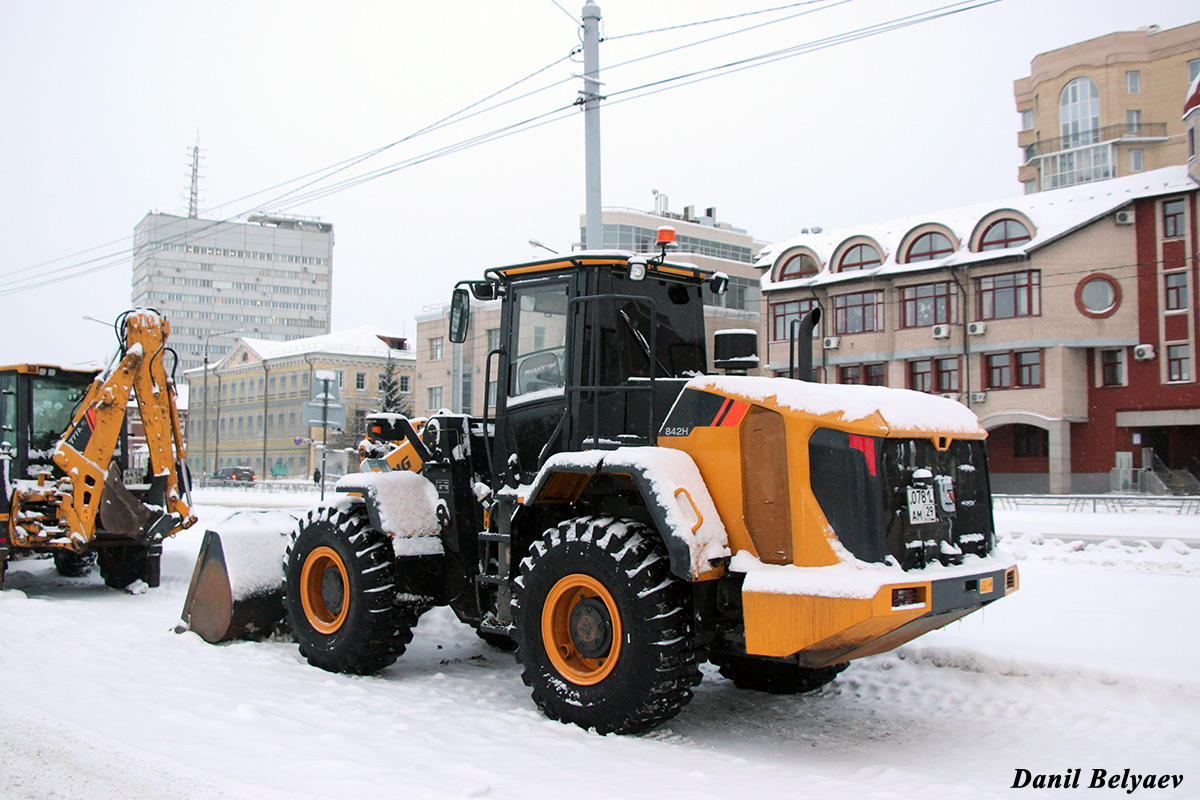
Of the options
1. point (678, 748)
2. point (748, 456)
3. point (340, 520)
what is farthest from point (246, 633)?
point (748, 456)

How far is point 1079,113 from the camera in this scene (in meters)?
66.9

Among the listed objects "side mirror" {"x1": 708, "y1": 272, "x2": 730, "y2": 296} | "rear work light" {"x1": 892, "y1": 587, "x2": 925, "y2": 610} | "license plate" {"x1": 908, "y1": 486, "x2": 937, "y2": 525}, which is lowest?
"rear work light" {"x1": 892, "y1": 587, "x2": 925, "y2": 610}

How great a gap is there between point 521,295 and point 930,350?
3554 centimetres

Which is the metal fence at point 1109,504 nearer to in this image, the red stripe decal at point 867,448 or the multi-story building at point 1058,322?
the multi-story building at point 1058,322

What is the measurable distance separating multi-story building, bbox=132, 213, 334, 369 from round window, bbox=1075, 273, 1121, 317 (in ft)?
392

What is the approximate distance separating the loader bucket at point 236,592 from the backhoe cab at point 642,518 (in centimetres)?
71

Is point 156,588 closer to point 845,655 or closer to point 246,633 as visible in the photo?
point 246,633

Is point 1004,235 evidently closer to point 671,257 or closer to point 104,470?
point 671,257

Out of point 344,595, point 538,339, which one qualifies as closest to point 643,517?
point 538,339

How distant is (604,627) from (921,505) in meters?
1.97

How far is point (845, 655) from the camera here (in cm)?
553

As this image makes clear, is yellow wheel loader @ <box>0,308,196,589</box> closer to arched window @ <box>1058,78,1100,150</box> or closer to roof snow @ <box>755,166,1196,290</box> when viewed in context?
roof snow @ <box>755,166,1196,290</box>

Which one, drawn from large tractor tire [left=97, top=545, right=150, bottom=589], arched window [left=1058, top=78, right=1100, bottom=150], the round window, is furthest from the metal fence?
arched window [left=1058, top=78, right=1100, bottom=150]

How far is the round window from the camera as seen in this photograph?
36312 millimetres
